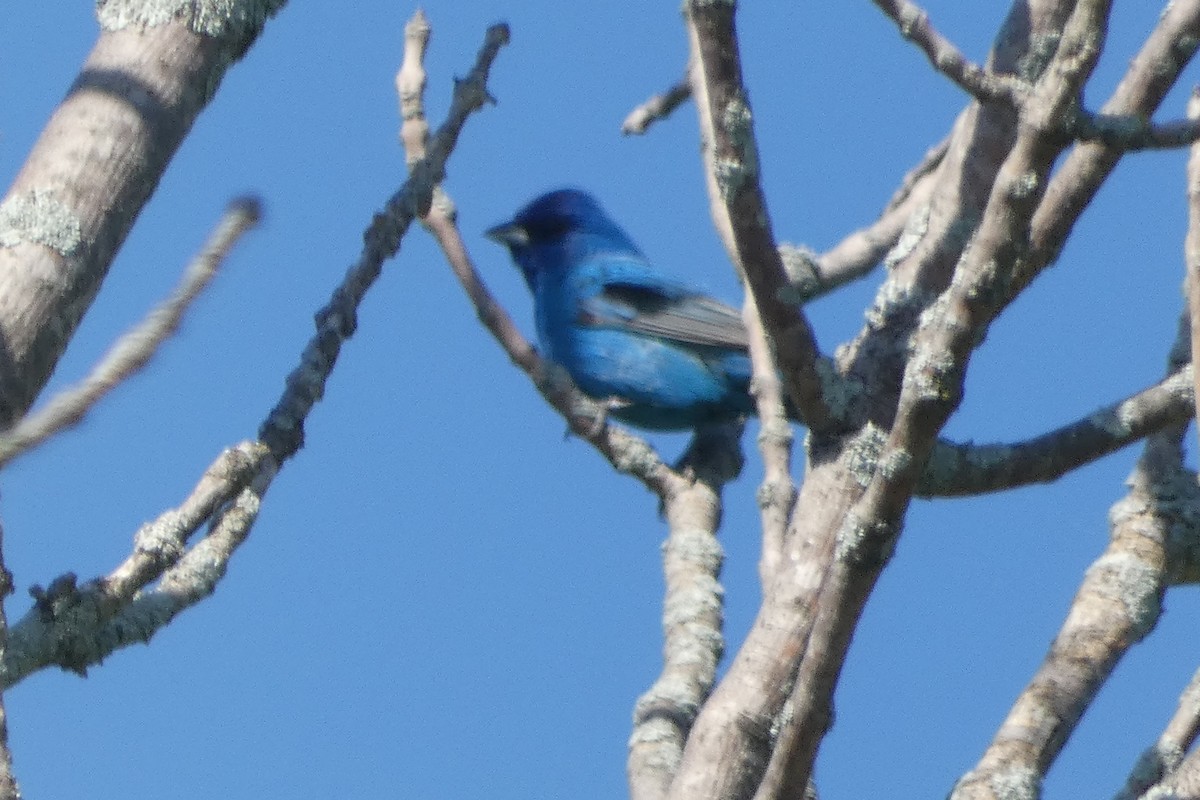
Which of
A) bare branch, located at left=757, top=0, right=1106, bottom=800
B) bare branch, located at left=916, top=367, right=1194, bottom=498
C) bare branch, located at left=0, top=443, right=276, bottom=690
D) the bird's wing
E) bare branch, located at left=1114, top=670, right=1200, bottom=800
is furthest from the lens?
the bird's wing

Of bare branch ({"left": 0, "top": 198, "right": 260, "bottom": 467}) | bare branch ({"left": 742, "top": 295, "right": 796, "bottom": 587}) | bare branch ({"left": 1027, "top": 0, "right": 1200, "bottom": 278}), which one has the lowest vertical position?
bare branch ({"left": 0, "top": 198, "right": 260, "bottom": 467})

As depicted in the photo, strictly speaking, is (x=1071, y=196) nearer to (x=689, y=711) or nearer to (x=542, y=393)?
(x=689, y=711)

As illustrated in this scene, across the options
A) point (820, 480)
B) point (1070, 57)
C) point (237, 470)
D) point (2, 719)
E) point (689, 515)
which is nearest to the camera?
point (2, 719)

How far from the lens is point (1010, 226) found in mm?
2480

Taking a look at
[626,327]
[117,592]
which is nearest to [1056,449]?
[117,592]

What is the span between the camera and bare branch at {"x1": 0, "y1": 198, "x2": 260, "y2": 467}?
1565 mm

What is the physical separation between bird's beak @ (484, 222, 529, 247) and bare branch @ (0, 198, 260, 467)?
28.3ft

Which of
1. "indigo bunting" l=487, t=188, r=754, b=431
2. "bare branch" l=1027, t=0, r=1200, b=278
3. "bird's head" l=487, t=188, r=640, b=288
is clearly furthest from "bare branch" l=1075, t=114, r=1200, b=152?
"bird's head" l=487, t=188, r=640, b=288

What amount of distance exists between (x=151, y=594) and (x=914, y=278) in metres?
1.92

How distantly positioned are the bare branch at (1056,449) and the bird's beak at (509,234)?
6618 millimetres

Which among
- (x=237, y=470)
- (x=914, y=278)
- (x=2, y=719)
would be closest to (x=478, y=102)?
(x=914, y=278)

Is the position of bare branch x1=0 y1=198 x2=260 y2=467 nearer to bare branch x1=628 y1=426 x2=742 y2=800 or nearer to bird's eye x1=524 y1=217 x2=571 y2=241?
bare branch x1=628 y1=426 x2=742 y2=800

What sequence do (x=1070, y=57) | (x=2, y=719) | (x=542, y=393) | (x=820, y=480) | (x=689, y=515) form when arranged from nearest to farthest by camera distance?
(x=2, y=719)
(x=1070, y=57)
(x=820, y=480)
(x=689, y=515)
(x=542, y=393)

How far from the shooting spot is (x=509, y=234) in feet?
34.6
